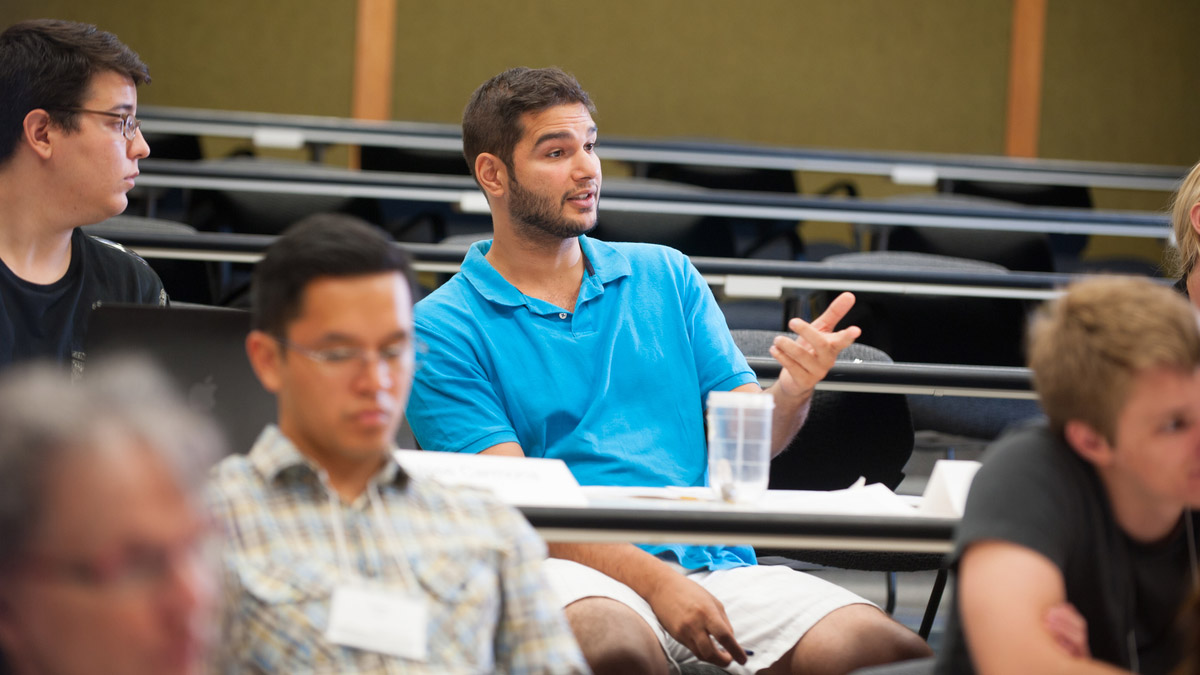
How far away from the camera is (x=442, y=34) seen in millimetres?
6414

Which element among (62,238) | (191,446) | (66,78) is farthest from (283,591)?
(66,78)

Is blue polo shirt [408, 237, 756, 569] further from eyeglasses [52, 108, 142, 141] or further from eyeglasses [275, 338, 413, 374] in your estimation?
eyeglasses [275, 338, 413, 374]

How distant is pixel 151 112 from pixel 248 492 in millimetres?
3626

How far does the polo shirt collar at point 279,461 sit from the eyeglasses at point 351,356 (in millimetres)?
92

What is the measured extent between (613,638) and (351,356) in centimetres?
59

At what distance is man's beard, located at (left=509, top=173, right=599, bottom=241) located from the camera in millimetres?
2127

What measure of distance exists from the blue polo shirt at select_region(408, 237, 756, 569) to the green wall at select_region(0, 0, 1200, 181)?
14.8 ft

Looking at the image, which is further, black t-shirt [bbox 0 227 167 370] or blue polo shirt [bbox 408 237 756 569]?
blue polo shirt [bbox 408 237 756 569]

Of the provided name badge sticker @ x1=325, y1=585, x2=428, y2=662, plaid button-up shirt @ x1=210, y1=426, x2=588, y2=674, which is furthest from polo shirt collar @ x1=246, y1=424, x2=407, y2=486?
name badge sticker @ x1=325, y1=585, x2=428, y2=662

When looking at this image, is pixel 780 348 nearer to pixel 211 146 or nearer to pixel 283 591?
pixel 283 591

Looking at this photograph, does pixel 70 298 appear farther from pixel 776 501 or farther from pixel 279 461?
pixel 776 501

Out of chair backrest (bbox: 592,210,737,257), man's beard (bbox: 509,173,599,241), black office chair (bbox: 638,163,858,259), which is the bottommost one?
chair backrest (bbox: 592,210,737,257)

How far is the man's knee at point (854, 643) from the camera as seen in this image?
1612mm

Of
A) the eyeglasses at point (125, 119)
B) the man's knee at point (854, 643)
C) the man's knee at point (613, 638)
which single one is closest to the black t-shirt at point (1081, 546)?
the man's knee at point (854, 643)
